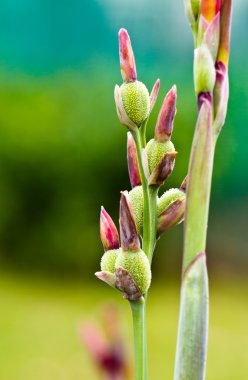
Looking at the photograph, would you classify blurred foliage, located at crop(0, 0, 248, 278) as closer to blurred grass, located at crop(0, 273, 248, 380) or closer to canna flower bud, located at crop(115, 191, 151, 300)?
blurred grass, located at crop(0, 273, 248, 380)

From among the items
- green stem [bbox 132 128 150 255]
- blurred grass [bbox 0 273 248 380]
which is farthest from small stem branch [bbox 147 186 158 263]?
blurred grass [bbox 0 273 248 380]

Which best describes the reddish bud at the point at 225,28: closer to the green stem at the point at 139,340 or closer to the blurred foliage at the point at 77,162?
the green stem at the point at 139,340

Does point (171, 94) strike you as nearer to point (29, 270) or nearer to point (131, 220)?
point (131, 220)

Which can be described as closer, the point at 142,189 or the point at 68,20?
the point at 142,189

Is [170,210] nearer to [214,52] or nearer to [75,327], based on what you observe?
[214,52]

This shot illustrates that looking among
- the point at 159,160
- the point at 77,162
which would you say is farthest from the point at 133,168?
the point at 77,162

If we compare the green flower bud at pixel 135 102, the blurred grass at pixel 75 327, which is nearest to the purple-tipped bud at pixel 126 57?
the green flower bud at pixel 135 102

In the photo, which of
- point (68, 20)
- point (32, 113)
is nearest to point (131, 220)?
point (32, 113)

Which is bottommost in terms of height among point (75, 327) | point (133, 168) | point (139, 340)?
point (139, 340)
